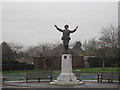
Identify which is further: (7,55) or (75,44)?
(75,44)

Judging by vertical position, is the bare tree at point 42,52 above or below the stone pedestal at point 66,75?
above

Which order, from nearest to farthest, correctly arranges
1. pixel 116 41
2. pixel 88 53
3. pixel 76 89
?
pixel 76 89, pixel 116 41, pixel 88 53

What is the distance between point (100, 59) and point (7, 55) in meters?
21.6

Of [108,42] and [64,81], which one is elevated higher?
[108,42]

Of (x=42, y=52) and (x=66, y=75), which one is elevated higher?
(x=42, y=52)

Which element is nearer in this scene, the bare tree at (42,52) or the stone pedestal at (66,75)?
the stone pedestal at (66,75)

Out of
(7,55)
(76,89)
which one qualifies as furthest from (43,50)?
(76,89)

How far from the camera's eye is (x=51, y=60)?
5291 cm

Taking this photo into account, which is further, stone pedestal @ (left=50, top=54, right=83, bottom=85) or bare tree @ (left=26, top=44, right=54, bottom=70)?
bare tree @ (left=26, top=44, right=54, bottom=70)

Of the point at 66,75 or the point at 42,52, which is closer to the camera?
the point at 66,75

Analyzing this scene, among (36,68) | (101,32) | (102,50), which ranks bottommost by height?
(36,68)

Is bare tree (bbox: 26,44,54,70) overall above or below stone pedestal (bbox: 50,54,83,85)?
above

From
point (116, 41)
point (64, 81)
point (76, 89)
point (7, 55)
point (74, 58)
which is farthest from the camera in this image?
point (74, 58)

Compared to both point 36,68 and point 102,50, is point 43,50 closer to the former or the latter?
point 36,68
